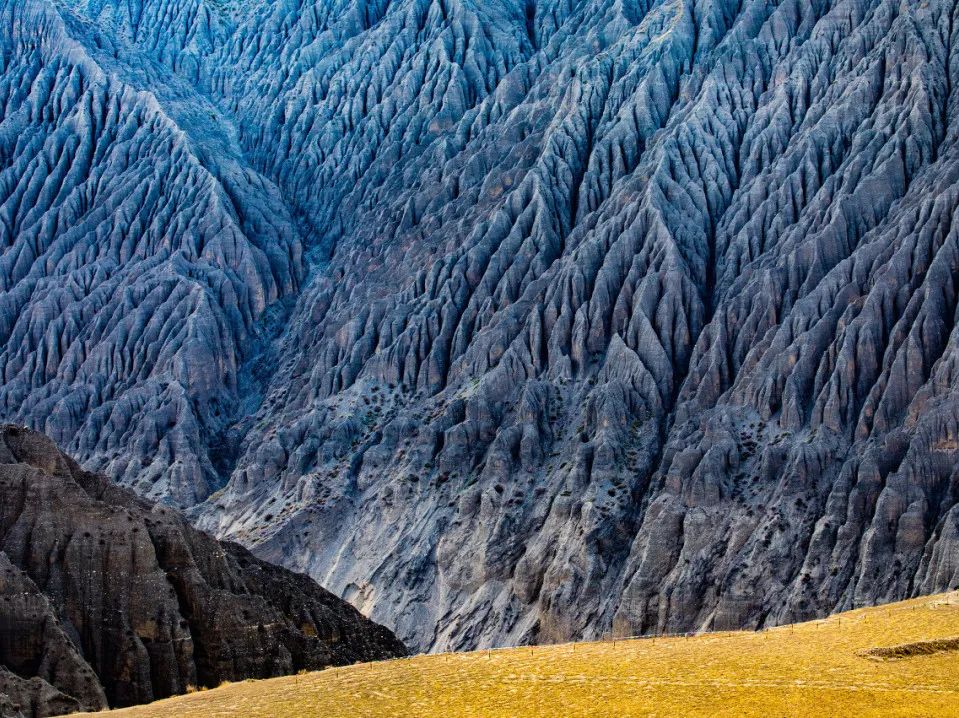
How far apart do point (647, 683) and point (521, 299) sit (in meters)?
56.8

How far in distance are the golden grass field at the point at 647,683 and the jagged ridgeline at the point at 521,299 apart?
28108mm

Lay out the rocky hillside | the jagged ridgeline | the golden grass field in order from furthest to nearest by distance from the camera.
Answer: the jagged ridgeline → the rocky hillside → the golden grass field

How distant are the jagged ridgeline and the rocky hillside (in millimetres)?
26291

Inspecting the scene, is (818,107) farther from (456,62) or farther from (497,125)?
(456,62)

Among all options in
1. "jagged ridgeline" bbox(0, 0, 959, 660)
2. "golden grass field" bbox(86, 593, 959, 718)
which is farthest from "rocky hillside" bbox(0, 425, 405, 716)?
→ "jagged ridgeline" bbox(0, 0, 959, 660)

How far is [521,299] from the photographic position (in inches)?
3300

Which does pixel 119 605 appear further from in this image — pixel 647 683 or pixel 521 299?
pixel 521 299

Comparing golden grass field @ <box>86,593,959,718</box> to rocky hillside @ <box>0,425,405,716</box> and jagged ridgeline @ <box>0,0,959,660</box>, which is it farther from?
jagged ridgeline @ <box>0,0,959,660</box>

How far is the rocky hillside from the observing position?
117 feet

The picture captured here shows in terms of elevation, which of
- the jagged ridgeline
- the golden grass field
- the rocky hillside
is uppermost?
the jagged ridgeline

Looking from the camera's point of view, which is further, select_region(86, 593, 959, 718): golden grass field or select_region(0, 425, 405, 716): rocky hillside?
select_region(0, 425, 405, 716): rocky hillside

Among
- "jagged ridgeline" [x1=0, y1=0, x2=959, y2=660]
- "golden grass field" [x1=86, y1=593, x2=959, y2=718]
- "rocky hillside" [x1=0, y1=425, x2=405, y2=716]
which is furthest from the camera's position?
"jagged ridgeline" [x1=0, y1=0, x2=959, y2=660]

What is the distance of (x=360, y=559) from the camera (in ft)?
250

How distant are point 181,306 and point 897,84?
169 ft
